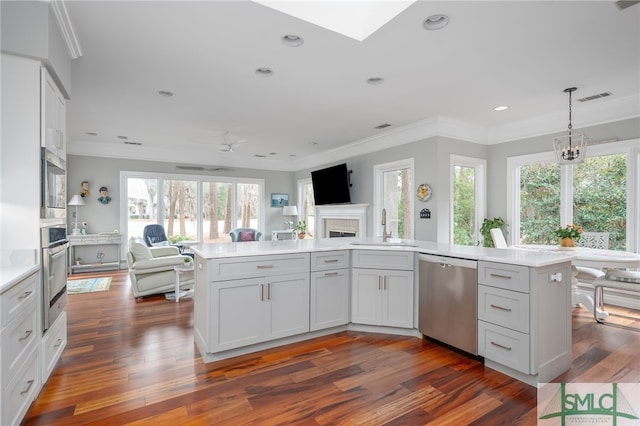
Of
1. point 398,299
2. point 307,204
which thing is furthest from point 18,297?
point 307,204

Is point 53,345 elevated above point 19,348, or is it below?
below

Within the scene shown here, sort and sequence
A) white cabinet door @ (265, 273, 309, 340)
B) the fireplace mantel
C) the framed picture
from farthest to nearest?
1. the framed picture
2. the fireplace mantel
3. white cabinet door @ (265, 273, 309, 340)

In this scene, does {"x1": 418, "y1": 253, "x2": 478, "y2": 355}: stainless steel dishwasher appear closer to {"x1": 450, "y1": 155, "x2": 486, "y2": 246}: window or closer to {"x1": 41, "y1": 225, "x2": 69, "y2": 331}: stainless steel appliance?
{"x1": 450, "y1": 155, "x2": 486, "y2": 246}: window

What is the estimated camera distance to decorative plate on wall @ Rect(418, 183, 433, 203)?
16.9ft

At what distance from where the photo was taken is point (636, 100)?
13.1ft

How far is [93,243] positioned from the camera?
21.6ft

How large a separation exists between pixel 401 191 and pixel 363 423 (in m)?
4.51

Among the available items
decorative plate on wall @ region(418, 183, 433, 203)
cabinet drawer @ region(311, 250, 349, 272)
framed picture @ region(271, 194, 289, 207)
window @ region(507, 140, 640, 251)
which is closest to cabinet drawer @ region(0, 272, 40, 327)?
cabinet drawer @ region(311, 250, 349, 272)

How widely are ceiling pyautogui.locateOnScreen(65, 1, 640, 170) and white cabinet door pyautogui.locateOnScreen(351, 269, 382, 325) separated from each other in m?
2.07

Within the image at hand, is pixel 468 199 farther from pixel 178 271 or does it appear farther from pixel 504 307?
pixel 178 271

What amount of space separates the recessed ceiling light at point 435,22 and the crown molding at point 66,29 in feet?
8.41

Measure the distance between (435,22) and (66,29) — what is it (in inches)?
110

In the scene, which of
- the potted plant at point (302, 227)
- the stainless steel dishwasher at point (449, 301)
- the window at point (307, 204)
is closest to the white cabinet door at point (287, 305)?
the stainless steel dishwasher at point (449, 301)

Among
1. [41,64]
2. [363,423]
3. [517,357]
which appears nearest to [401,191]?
[517,357]
